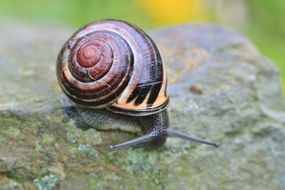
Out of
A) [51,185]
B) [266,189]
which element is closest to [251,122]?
[266,189]

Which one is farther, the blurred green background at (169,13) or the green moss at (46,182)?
the blurred green background at (169,13)

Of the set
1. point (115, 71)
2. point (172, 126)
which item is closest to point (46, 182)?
point (115, 71)

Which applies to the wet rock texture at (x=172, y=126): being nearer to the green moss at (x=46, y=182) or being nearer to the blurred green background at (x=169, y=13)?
the green moss at (x=46, y=182)

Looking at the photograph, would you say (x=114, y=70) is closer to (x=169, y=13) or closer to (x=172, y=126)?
(x=172, y=126)

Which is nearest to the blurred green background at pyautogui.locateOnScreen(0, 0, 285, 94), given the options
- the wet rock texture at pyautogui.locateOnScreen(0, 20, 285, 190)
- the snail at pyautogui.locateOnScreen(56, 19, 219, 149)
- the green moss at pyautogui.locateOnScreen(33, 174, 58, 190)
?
the wet rock texture at pyautogui.locateOnScreen(0, 20, 285, 190)

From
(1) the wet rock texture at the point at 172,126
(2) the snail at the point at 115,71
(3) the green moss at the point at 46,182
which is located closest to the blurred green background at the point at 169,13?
(1) the wet rock texture at the point at 172,126

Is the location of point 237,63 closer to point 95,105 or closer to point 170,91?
point 170,91

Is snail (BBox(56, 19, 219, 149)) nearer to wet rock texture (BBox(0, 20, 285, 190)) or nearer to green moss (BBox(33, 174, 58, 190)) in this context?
wet rock texture (BBox(0, 20, 285, 190))
